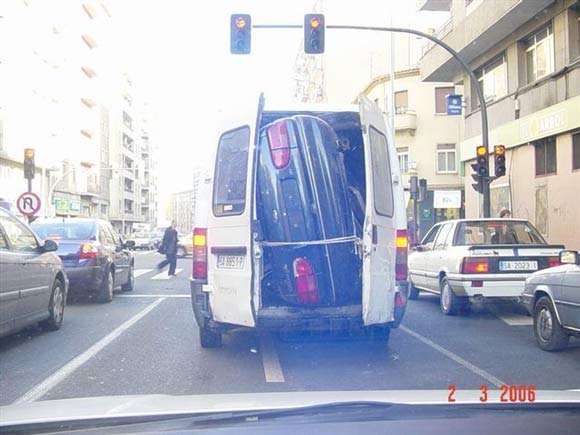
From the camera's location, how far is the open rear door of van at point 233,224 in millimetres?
6133

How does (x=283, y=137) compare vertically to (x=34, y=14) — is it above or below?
below

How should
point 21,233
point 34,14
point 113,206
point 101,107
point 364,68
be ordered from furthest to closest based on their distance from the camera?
point 113,206
point 101,107
point 364,68
point 34,14
point 21,233

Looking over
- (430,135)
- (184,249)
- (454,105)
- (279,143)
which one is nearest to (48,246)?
(279,143)

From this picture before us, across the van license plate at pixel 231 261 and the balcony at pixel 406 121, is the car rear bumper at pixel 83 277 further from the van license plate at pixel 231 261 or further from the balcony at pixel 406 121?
the balcony at pixel 406 121

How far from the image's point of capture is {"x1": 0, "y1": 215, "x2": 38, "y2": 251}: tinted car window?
7.44 metres

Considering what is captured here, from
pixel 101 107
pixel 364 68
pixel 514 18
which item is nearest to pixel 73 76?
pixel 101 107

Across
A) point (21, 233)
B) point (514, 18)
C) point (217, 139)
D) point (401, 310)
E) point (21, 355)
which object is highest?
point (514, 18)

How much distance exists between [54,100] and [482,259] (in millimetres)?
46393

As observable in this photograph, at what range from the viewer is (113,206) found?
84.4 m

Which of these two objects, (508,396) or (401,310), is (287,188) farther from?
(508,396)

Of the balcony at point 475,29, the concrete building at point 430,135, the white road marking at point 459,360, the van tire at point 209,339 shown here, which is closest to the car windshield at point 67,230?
the van tire at point 209,339

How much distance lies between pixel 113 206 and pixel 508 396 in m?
85.1

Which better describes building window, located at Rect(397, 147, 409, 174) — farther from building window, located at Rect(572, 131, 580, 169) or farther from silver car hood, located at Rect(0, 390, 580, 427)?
silver car hood, located at Rect(0, 390, 580, 427)

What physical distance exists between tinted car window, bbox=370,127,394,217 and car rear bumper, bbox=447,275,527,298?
356cm
